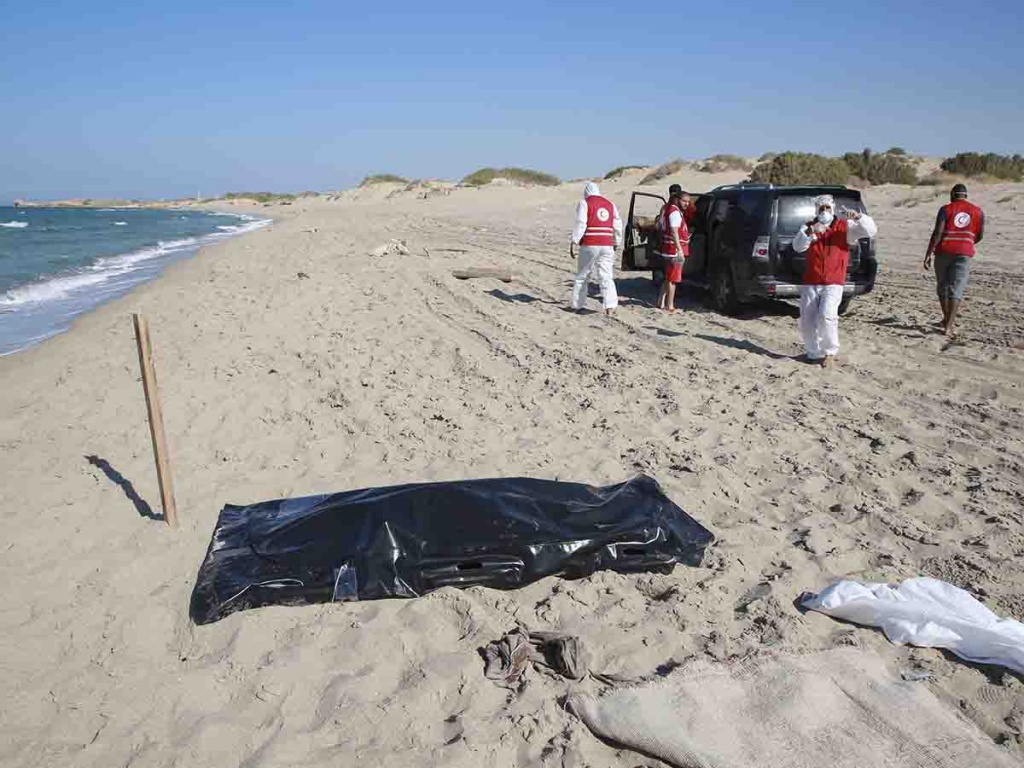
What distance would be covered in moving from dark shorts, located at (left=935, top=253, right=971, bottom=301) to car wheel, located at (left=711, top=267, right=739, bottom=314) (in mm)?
2397

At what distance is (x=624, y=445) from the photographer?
5.71 m

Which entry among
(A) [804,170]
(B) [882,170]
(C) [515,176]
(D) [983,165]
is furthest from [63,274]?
(C) [515,176]

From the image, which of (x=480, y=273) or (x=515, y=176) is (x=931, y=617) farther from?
(x=515, y=176)

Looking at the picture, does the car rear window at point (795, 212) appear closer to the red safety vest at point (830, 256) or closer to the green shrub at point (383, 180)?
the red safety vest at point (830, 256)

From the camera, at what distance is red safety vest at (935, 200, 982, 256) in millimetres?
8469

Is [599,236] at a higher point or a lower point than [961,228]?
lower

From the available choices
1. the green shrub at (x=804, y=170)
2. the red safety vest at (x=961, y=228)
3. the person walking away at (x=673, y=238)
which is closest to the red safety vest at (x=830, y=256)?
the red safety vest at (x=961, y=228)

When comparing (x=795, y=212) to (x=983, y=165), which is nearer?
(x=795, y=212)

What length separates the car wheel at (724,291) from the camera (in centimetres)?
1023

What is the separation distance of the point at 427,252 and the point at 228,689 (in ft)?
48.3

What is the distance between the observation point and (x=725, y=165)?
40.0 m

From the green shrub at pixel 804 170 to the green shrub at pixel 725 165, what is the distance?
7519 mm

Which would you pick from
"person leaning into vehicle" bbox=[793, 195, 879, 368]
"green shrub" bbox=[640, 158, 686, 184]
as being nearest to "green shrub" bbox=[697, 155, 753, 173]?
"green shrub" bbox=[640, 158, 686, 184]

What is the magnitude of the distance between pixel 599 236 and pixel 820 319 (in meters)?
3.33
